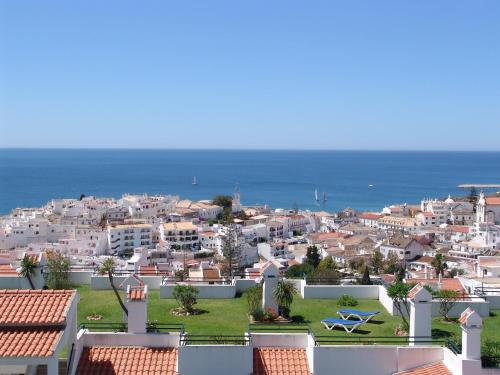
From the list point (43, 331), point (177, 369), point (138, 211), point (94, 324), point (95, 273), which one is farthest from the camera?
point (138, 211)

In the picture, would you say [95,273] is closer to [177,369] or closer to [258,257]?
[177,369]

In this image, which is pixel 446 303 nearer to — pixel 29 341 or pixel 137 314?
pixel 137 314

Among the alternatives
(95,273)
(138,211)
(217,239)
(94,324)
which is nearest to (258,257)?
(217,239)

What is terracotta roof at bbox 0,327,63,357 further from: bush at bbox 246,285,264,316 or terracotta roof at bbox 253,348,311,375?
bush at bbox 246,285,264,316

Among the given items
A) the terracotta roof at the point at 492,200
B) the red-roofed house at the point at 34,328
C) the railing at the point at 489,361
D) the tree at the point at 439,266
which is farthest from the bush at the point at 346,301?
Result: the terracotta roof at the point at 492,200

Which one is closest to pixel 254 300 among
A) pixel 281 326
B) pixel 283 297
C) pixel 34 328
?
pixel 283 297

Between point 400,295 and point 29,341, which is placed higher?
point 29,341
